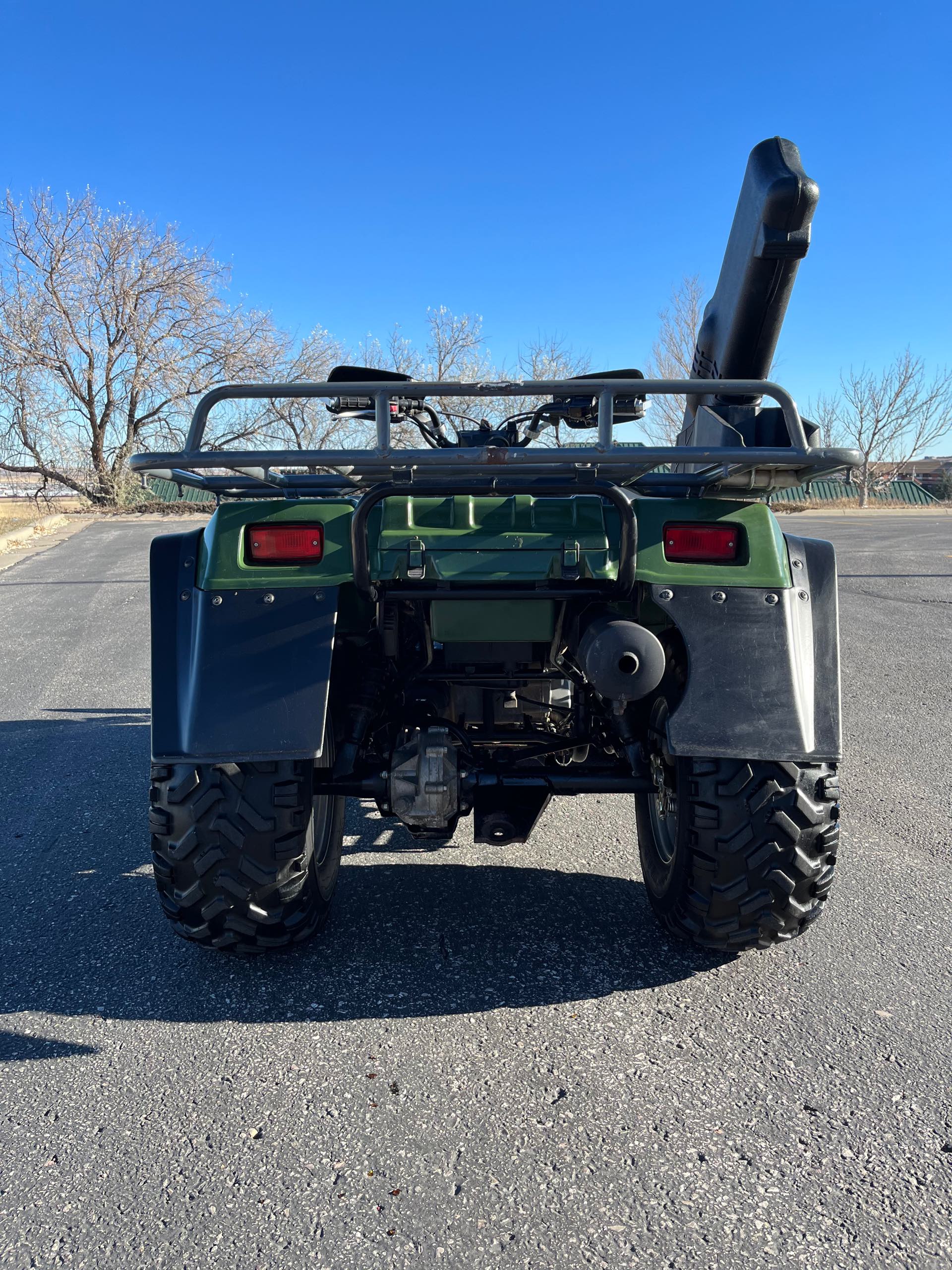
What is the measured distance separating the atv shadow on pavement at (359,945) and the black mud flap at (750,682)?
806 millimetres

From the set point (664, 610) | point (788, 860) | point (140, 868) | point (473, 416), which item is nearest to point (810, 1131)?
point (788, 860)

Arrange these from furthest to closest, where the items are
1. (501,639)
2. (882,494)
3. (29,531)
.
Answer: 1. (882,494)
2. (29,531)
3. (501,639)

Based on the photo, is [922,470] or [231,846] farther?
[922,470]

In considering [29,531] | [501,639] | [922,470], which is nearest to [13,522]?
[29,531]

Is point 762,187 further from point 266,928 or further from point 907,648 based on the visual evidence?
point 907,648

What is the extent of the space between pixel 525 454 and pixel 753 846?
1.25m

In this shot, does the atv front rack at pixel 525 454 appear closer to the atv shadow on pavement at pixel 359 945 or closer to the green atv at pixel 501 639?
the green atv at pixel 501 639

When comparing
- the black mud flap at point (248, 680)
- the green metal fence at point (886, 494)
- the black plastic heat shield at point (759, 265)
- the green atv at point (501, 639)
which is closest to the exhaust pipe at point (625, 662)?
the green atv at point (501, 639)

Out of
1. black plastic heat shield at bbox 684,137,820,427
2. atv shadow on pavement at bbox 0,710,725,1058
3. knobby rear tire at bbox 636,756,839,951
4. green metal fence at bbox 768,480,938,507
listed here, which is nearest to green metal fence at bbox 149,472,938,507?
green metal fence at bbox 768,480,938,507

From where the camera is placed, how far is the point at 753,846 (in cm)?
251

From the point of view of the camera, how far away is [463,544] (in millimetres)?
2457

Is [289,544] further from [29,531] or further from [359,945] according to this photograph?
[29,531]

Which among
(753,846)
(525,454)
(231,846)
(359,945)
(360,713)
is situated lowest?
(359,945)

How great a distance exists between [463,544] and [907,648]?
6.98 meters
